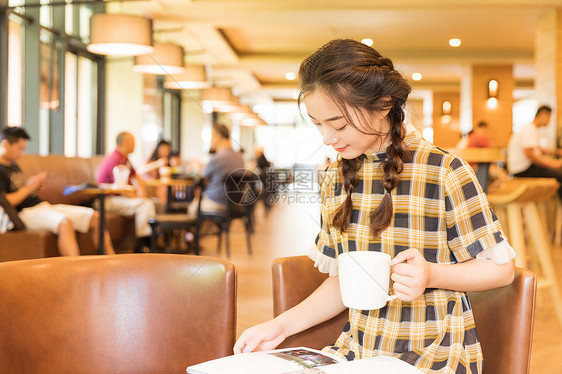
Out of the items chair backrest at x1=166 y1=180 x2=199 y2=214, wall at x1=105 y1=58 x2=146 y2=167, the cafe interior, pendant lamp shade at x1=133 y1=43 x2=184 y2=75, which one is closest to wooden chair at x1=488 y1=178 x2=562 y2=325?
the cafe interior

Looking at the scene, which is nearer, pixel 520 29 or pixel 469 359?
pixel 469 359

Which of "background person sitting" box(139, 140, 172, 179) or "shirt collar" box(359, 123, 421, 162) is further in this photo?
"background person sitting" box(139, 140, 172, 179)

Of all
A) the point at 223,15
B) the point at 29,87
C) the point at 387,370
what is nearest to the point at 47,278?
the point at 387,370

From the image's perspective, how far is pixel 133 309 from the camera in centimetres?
105

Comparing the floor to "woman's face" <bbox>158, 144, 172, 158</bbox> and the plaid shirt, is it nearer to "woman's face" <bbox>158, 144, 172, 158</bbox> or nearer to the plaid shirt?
the plaid shirt

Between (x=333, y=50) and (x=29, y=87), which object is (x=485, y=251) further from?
(x=29, y=87)

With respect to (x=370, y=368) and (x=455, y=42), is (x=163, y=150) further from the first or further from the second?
(x=370, y=368)

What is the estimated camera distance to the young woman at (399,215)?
37.7 inches

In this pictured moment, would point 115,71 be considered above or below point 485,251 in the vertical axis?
above

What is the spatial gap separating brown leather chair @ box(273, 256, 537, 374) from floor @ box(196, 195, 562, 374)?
81mm

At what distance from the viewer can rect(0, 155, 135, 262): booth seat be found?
3734mm

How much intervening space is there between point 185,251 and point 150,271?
448 cm

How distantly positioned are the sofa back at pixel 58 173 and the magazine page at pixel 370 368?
168 inches

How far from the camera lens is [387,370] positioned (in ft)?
2.84
